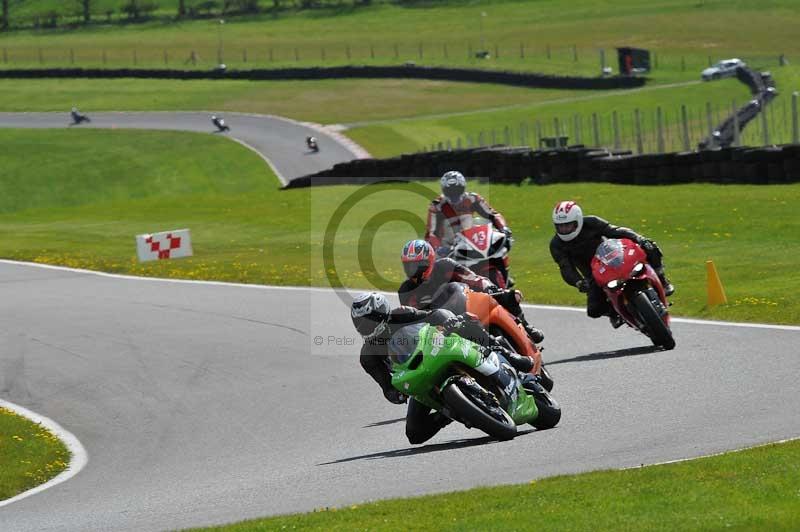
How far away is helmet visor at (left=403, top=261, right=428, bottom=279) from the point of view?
11.8m

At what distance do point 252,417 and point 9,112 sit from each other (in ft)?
249

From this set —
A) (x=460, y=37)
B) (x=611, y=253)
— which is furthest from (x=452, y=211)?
(x=460, y=37)

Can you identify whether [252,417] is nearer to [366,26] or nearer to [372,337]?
[372,337]

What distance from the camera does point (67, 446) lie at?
13.5 meters

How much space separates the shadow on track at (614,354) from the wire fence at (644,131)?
1975 centimetres

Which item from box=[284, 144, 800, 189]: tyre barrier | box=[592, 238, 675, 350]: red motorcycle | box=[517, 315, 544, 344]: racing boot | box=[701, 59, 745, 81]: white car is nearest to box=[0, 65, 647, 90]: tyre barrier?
box=[701, 59, 745, 81]: white car

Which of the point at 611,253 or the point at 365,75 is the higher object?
the point at 611,253

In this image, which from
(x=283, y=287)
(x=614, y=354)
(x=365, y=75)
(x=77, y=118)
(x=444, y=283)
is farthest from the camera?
(x=365, y=75)

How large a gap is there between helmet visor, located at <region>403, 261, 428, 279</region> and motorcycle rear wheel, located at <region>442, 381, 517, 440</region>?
1376 mm

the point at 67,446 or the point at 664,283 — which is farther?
the point at 664,283

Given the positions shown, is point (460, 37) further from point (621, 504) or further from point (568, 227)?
point (621, 504)

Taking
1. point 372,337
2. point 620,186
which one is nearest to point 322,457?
point 372,337

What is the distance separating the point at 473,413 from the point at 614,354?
15.5 ft

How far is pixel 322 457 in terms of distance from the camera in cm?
1149
